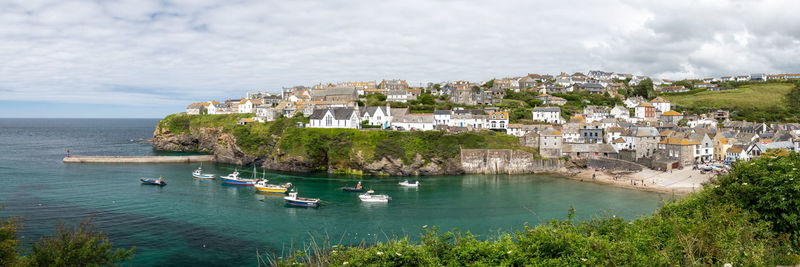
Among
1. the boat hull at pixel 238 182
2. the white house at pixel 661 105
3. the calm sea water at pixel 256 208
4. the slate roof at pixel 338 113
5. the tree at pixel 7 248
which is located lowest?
the calm sea water at pixel 256 208

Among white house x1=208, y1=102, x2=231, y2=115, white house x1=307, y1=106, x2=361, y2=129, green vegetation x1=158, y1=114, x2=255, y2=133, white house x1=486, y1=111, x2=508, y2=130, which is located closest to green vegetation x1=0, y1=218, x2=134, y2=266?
white house x1=307, y1=106, x2=361, y2=129

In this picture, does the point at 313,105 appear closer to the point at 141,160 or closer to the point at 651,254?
the point at 141,160

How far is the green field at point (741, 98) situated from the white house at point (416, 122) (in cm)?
5726

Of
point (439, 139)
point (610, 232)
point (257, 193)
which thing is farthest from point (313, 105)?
point (610, 232)

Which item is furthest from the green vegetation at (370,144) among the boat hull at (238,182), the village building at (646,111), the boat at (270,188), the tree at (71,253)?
the tree at (71,253)

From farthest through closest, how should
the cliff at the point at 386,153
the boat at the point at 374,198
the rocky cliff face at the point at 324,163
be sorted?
the cliff at the point at 386,153 → the rocky cliff face at the point at 324,163 → the boat at the point at 374,198

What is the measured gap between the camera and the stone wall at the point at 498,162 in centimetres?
5191

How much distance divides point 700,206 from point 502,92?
74410mm

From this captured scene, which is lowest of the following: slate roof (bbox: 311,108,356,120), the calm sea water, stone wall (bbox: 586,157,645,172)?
the calm sea water

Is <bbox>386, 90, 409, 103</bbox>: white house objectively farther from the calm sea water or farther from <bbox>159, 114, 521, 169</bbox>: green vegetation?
the calm sea water

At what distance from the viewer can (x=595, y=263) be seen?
10281mm

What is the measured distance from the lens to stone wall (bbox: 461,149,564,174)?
51.9m

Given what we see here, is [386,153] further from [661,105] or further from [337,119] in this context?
[661,105]

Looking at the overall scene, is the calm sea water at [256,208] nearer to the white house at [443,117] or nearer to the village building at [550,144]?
the village building at [550,144]
